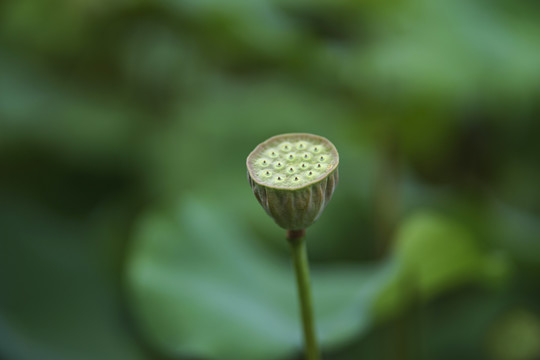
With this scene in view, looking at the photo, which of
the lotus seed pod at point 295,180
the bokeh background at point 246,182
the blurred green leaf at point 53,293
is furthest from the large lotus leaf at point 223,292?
the lotus seed pod at point 295,180

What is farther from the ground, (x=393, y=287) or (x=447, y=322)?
(x=393, y=287)

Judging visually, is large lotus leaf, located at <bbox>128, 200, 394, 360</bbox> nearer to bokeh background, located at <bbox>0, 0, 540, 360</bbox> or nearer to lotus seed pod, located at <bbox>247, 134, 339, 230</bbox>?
bokeh background, located at <bbox>0, 0, 540, 360</bbox>

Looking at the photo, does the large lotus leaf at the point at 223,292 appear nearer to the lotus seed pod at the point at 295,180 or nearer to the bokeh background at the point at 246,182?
the bokeh background at the point at 246,182

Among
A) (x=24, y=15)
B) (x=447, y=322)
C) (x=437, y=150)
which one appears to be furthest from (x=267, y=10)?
(x=447, y=322)

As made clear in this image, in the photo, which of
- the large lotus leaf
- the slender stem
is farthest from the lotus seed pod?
the large lotus leaf

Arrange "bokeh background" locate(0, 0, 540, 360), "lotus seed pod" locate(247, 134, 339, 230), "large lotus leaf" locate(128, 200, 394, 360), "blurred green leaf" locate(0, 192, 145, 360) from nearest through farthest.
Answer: "lotus seed pod" locate(247, 134, 339, 230)
"large lotus leaf" locate(128, 200, 394, 360)
"bokeh background" locate(0, 0, 540, 360)
"blurred green leaf" locate(0, 192, 145, 360)

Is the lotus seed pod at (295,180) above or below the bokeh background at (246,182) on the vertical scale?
above

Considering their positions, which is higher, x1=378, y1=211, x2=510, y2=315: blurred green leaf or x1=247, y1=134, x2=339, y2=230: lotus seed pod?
x1=247, y1=134, x2=339, y2=230: lotus seed pod

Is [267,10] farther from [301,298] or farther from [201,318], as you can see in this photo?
[301,298]
